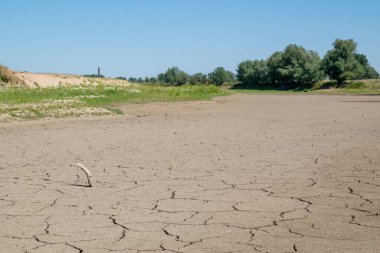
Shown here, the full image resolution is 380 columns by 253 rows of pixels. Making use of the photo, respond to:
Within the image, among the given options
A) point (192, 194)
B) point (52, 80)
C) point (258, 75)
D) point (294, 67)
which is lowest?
point (192, 194)

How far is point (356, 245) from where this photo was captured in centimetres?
410

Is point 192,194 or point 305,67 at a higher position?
point 305,67

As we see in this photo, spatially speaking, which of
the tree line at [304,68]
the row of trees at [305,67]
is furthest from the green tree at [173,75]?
the row of trees at [305,67]

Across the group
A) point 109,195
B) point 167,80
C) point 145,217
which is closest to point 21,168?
point 109,195

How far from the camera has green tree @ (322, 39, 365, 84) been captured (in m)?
72.2

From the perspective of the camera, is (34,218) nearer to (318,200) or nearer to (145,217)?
(145,217)

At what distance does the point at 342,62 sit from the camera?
7225cm

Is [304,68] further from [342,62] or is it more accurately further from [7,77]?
[7,77]

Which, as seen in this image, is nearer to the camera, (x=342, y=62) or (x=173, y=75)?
(x=342, y=62)

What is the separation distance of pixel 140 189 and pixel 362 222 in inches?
113

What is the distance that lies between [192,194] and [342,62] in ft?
232

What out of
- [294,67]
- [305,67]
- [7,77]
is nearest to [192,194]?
[7,77]

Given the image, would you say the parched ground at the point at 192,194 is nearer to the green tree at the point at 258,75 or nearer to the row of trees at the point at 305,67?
the row of trees at the point at 305,67

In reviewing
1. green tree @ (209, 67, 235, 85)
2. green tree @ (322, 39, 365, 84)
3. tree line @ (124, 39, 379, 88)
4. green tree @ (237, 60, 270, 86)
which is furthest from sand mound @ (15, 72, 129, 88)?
green tree @ (209, 67, 235, 85)
